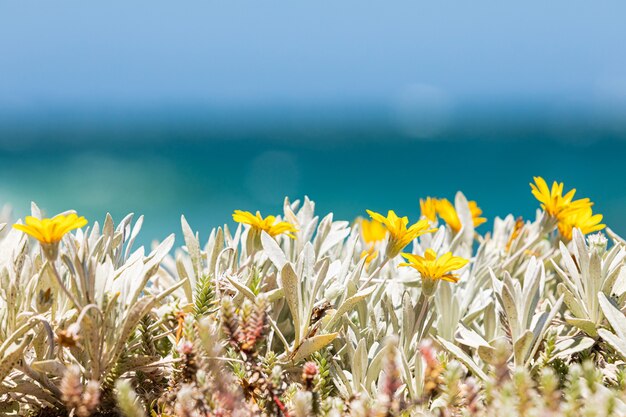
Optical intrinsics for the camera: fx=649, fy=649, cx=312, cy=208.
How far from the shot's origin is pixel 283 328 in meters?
1.87

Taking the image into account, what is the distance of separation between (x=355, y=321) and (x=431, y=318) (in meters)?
0.22

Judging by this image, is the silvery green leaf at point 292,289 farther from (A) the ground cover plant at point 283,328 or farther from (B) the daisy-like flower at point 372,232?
(B) the daisy-like flower at point 372,232

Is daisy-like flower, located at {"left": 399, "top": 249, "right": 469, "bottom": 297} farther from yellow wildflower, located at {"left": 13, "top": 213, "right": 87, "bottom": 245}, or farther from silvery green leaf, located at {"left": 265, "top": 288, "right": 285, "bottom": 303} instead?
yellow wildflower, located at {"left": 13, "top": 213, "right": 87, "bottom": 245}

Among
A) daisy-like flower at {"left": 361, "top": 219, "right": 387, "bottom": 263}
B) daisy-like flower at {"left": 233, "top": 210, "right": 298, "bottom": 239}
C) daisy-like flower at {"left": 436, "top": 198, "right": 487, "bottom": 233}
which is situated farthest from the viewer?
daisy-like flower at {"left": 361, "top": 219, "right": 387, "bottom": 263}

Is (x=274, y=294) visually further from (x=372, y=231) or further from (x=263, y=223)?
(x=372, y=231)

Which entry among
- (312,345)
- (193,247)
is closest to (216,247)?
(193,247)

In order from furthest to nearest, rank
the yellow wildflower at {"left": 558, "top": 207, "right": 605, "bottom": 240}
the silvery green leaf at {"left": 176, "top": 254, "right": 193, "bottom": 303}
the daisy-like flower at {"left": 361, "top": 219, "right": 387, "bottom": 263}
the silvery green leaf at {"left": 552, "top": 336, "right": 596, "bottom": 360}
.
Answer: the daisy-like flower at {"left": 361, "top": 219, "right": 387, "bottom": 263} → the yellow wildflower at {"left": 558, "top": 207, "right": 605, "bottom": 240} → the silvery green leaf at {"left": 176, "top": 254, "right": 193, "bottom": 303} → the silvery green leaf at {"left": 552, "top": 336, "right": 596, "bottom": 360}

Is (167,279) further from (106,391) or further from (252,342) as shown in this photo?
(252,342)

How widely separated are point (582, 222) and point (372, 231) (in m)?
0.83

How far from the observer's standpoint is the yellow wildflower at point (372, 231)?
2.58 metres

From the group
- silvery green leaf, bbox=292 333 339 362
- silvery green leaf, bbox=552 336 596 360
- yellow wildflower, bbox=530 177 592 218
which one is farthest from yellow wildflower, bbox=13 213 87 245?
yellow wildflower, bbox=530 177 592 218

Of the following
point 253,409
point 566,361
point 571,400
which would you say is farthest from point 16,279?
point 566,361

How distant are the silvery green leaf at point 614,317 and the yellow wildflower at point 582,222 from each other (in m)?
0.45

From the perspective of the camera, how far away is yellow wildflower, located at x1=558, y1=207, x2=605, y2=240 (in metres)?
1.99
